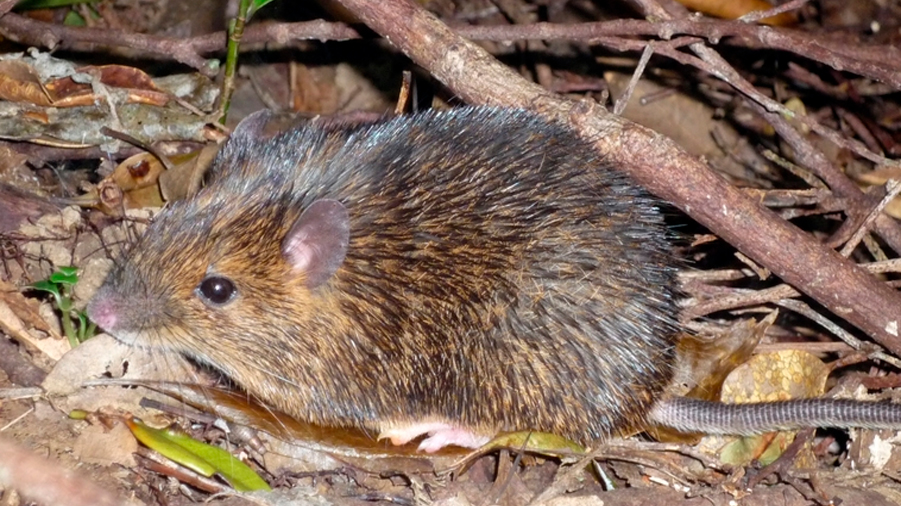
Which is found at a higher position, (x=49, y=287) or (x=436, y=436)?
(x=49, y=287)

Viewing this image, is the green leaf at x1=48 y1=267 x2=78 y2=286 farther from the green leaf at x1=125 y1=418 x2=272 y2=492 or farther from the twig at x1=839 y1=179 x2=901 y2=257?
the twig at x1=839 y1=179 x2=901 y2=257

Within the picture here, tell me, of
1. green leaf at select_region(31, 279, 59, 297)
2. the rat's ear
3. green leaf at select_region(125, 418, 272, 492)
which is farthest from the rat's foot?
green leaf at select_region(31, 279, 59, 297)

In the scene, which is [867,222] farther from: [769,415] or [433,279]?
[433,279]

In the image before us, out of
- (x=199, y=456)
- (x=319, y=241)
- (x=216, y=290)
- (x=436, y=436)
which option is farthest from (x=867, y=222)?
(x=199, y=456)

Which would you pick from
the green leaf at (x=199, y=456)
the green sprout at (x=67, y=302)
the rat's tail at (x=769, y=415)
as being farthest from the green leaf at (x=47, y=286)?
the rat's tail at (x=769, y=415)

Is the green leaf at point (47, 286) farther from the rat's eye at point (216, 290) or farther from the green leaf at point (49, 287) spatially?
the rat's eye at point (216, 290)

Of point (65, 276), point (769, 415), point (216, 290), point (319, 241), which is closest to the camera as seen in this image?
point (319, 241)
